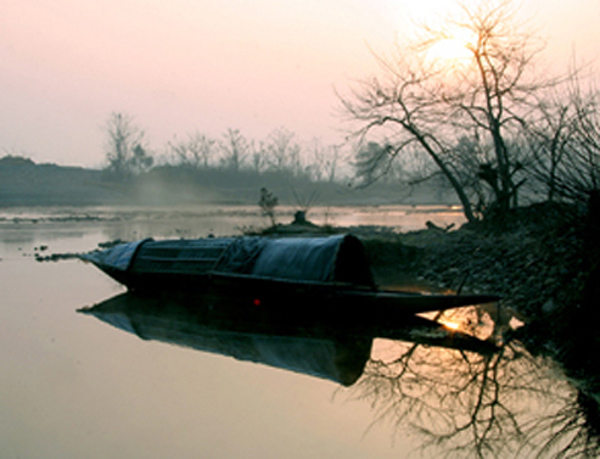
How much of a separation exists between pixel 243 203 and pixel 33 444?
164 ft

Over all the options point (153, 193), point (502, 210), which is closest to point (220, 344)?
point (502, 210)

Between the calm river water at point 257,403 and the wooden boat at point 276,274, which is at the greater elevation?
the wooden boat at point 276,274

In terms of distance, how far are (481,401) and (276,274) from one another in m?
4.21

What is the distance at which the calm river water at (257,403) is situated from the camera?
4.60 meters

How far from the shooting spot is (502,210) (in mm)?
14734

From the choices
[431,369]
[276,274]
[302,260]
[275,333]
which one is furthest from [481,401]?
[276,274]

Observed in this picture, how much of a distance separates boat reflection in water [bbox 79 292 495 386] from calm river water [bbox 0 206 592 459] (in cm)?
18

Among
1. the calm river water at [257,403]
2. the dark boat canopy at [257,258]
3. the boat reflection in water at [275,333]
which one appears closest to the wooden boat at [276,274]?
the dark boat canopy at [257,258]

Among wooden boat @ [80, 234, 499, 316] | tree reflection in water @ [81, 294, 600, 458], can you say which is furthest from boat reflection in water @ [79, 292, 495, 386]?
wooden boat @ [80, 234, 499, 316]

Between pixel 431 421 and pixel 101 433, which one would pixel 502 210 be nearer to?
pixel 431 421

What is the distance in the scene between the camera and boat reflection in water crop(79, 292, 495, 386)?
6809mm

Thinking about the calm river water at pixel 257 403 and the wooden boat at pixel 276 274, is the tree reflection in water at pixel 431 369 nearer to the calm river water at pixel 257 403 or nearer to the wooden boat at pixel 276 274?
the calm river water at pixel 257 403

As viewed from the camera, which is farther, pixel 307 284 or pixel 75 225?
pixel 75 225

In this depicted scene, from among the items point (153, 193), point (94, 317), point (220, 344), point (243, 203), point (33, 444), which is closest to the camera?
point (33, 444)
